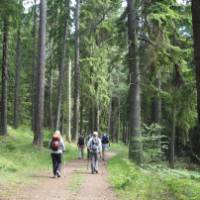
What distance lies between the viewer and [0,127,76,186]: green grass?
16484 mm

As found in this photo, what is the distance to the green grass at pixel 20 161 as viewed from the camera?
16.5 meters

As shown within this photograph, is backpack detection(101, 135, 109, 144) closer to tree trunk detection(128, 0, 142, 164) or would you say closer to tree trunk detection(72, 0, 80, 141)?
tree trunk detection(128, 0, 142, 164)

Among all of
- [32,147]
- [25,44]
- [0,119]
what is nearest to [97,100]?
[25,44]

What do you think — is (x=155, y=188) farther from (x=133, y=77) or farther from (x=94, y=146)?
(x=133, y=77)

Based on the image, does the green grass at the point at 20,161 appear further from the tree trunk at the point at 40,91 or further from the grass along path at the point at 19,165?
the tree trunk at the point at 40,91

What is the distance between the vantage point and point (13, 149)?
24938 millimetres

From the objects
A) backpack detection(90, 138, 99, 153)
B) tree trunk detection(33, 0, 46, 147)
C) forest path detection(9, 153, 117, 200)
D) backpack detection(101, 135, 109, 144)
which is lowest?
forest path detection(9, 153, 117, 200)

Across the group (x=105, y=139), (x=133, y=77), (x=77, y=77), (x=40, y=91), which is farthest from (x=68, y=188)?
(x=77, y=77)

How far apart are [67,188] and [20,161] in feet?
21.4

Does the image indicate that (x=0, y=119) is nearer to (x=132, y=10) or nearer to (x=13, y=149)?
(x=13, y=149)

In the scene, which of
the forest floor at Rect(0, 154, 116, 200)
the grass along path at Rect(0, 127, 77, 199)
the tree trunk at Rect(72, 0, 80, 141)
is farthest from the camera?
the tree trunk at Rect(72, 0, 80, 141)

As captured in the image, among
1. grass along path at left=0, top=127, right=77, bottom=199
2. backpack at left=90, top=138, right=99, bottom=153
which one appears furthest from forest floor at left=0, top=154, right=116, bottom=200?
backpack at left=90, top=138, right=99, bottom=153

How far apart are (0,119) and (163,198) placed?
1964 cm

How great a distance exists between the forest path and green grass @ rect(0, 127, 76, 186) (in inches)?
24.0
